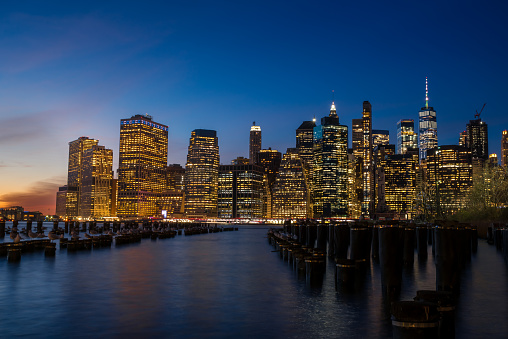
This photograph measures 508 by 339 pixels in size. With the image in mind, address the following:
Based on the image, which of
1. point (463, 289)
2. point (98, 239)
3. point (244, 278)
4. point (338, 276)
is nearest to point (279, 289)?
point (338, 276)

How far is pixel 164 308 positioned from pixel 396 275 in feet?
42.3

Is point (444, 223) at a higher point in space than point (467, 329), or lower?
higher

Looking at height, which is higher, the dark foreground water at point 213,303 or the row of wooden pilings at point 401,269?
the row of wooden pilings at point 401,269

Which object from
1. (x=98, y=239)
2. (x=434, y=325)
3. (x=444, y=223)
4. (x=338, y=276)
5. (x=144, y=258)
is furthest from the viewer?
(x=98, y=239)

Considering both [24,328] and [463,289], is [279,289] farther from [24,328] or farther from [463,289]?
[24,328]

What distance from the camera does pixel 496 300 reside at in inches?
1109

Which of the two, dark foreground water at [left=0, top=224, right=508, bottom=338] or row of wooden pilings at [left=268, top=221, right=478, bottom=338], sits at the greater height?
row of wooden pilings at [left=268, top=221, right=478, bottom=338]

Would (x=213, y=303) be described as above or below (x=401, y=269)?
below

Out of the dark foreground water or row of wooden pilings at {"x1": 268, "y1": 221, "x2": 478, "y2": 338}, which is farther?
the dark foreground water

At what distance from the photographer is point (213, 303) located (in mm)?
28031

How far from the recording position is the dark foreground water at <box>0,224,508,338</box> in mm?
21125

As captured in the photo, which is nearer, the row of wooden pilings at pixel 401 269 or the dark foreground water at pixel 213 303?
the row of wooden pilings at pixel 401 269

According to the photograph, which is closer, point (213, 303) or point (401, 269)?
point (401, 269)

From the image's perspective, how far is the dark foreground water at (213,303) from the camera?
21125mm
